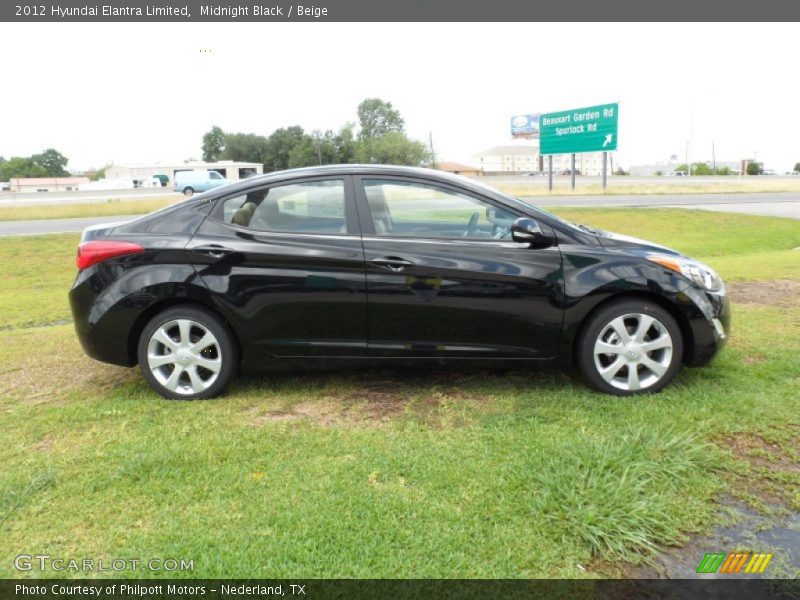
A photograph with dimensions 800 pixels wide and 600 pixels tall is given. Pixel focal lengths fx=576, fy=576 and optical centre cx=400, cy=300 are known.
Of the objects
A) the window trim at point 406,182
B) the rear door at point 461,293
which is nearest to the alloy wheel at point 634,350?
the rear door at point 461,293

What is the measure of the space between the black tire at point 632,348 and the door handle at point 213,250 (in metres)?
2.45

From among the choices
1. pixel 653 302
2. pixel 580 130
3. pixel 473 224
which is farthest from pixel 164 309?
pixel 580 130

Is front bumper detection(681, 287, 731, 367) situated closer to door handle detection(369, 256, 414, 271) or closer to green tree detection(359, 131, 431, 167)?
door handle detection(369, 256, 414, 271)

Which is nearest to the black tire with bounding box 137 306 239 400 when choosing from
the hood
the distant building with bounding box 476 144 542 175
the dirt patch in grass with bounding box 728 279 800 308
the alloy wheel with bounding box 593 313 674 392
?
the alloy wheel with bounding box 593 313 674 392

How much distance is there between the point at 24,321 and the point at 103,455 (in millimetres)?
5573

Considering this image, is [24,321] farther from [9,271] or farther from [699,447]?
[699,447]

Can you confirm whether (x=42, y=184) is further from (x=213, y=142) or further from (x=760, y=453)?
(x=760, y=453)

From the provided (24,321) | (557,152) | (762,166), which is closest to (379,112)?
(557,152)

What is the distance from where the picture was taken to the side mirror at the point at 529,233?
373cm

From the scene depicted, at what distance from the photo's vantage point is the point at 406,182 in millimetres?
3971

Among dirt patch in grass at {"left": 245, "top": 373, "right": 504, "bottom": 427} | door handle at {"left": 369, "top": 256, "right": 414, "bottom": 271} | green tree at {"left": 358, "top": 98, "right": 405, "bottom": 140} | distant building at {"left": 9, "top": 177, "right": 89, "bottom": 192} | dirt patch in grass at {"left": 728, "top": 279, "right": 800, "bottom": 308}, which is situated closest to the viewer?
dirt patch in grass at {"left": 245, "top": 373, "right": 504, "bottom": 427}

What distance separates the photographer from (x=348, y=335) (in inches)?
152

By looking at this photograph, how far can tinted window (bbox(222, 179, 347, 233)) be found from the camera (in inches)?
154

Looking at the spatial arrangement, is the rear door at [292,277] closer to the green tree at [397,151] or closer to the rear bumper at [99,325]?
the rear bumper at [99,325]
